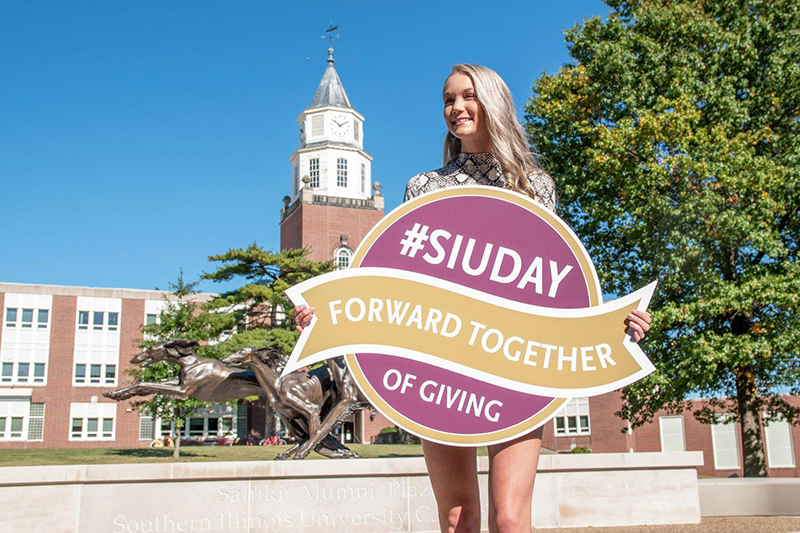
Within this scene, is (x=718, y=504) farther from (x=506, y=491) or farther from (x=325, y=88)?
(x=325, y=88)

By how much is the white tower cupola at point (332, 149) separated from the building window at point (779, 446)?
34.4 m

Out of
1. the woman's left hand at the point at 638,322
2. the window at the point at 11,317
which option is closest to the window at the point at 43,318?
the window at the point at 11,317

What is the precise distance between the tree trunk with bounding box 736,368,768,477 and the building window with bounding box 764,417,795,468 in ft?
97.8

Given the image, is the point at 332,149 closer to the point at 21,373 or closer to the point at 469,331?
the point at 21,373

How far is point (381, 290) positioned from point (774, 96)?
18.4 metres

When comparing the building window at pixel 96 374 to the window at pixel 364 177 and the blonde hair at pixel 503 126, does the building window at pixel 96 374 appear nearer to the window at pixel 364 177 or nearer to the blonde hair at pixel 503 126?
the window at pixel 364 177

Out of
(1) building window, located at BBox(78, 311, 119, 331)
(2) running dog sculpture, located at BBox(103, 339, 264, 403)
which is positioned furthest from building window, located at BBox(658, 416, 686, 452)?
(2) running dog sculpture, located at BBox(103, 339, 264, 403)

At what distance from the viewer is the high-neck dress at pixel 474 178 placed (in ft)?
8.57

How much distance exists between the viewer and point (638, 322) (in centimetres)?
232

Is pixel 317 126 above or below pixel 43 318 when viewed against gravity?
above

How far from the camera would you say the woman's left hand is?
2305 millimetres

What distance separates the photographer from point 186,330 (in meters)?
23.7

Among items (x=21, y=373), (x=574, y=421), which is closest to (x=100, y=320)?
(x=21, y=373)

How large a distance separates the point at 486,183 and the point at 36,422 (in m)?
56.1
